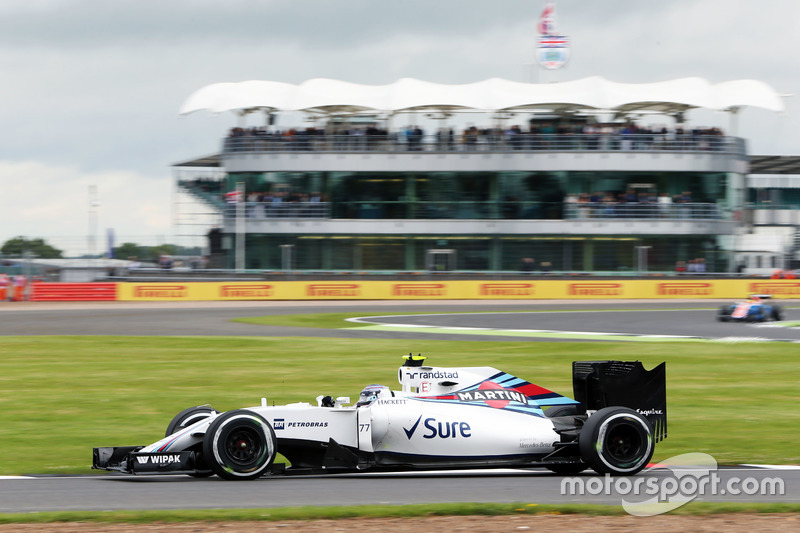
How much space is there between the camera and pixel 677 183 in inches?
1788

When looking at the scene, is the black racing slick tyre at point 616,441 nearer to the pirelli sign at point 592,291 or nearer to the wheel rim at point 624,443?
the wheel rim at point 624,443

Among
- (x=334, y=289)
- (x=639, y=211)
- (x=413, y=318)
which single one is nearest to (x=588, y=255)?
(x=639, y=211)

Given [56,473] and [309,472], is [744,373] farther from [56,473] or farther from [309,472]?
[56,473]

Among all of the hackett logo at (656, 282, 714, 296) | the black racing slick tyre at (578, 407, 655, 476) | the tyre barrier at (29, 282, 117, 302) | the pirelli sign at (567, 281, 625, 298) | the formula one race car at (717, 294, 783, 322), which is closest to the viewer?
the black racing slick tyre at (578, 407, 655, 476)

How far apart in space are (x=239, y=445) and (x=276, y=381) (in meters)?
6.75

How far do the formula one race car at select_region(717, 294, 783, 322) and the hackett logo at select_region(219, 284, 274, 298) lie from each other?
17935mm

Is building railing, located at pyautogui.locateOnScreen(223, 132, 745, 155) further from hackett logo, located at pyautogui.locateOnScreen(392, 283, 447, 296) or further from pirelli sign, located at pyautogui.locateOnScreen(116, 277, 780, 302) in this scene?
hackett logo, located at pyautogui.locateOnScreen(392, 283, 447, 296)

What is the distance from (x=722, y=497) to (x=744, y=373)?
8.77m

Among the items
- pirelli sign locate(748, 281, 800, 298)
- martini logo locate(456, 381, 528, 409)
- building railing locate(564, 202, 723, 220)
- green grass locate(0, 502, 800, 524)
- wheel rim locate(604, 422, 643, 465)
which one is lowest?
green grass locate(0, 502, 800, 524)

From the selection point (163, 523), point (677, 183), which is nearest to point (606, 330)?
point (163, 523)

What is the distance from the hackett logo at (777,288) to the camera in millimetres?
37844

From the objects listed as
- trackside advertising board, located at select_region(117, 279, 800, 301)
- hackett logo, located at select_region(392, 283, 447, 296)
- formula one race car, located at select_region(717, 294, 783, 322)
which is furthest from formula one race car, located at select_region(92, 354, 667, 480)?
hackett logo, located at select_region(392, 283, 447, 296)

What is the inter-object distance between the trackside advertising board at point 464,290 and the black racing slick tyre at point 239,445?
3009cm

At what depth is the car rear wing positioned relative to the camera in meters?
8.24
